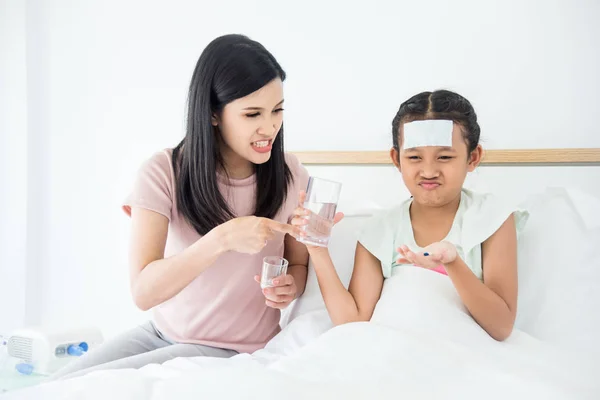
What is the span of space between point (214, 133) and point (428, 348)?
2.48 feet

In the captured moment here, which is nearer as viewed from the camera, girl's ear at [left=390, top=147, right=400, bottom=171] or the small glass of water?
the small glass of water

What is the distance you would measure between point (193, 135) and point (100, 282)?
156cm

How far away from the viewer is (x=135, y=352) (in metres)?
1.36

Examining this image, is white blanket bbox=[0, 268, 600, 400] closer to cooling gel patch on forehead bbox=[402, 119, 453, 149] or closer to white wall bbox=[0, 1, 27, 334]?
cooling gel patch on forehead bbox=[402, 119, 453, 149]

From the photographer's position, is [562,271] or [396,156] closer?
[562,271]

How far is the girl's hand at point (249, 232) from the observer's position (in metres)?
1.15

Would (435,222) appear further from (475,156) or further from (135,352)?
(135,352)

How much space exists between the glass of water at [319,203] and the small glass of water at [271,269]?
0.11 metres

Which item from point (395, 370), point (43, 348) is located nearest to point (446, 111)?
point (395, 370)

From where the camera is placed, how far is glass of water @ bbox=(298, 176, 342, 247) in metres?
1.12

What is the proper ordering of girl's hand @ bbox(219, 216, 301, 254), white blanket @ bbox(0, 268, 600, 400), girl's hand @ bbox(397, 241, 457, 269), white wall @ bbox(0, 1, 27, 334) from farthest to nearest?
white wall @ bbox(0, 1, 27, 334) < girl's hand @ bbox(219, 216, 301, 254) < girl's hand @ bbox(397, 241, 457, 269) < white blanket @ bbox(0, 268, 600, 400)

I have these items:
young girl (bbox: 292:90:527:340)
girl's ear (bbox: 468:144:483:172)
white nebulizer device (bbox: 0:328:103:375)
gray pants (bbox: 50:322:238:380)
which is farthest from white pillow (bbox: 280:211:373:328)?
white nebulizer device (bbox: 0:328:103:375)

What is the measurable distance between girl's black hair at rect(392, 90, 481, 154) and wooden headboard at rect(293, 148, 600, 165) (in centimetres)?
28

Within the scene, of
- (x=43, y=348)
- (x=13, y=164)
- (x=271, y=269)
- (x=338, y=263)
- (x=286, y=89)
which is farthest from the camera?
(x=13, y=164)
